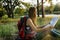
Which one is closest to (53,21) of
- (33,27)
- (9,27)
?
(33,27)

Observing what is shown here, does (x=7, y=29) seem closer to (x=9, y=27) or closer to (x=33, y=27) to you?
(x=9, y=27)

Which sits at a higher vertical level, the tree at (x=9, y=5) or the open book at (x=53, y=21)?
the tree at (x=9, y=5)

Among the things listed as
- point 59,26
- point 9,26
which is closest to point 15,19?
point 9,26

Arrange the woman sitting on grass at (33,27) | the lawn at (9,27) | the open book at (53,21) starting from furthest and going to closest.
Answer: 1. the lawn at (9,27)
2. the open book at (53,21)
3. the woman sitting on grass at (33,27)

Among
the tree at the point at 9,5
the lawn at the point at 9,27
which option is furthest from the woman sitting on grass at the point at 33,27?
the tree at the point at 9,5

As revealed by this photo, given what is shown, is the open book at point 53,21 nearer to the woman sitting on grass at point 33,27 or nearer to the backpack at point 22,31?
the woman sitting on grass at point 33,27

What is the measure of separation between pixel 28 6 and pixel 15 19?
220 mm

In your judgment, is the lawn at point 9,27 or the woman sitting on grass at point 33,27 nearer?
the woman sitting on grass at point 33,27

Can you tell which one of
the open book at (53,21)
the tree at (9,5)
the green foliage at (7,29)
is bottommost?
the green foliage at (7,29)

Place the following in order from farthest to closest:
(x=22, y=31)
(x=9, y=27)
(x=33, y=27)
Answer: (x=9, y=27) < (x=22, y=31) < (x=33, y=27)

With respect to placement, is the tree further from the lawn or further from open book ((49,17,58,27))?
open book ((49,17,58,27))

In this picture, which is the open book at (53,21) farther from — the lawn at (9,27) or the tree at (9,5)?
the tree at (9,5)

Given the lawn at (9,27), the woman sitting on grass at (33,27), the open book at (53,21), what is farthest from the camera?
the lawn at (9,27)

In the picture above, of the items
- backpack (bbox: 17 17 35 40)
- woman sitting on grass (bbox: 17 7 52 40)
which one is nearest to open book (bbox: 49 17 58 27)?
woman sitting on grass (bbox: 17 7 52 40)
